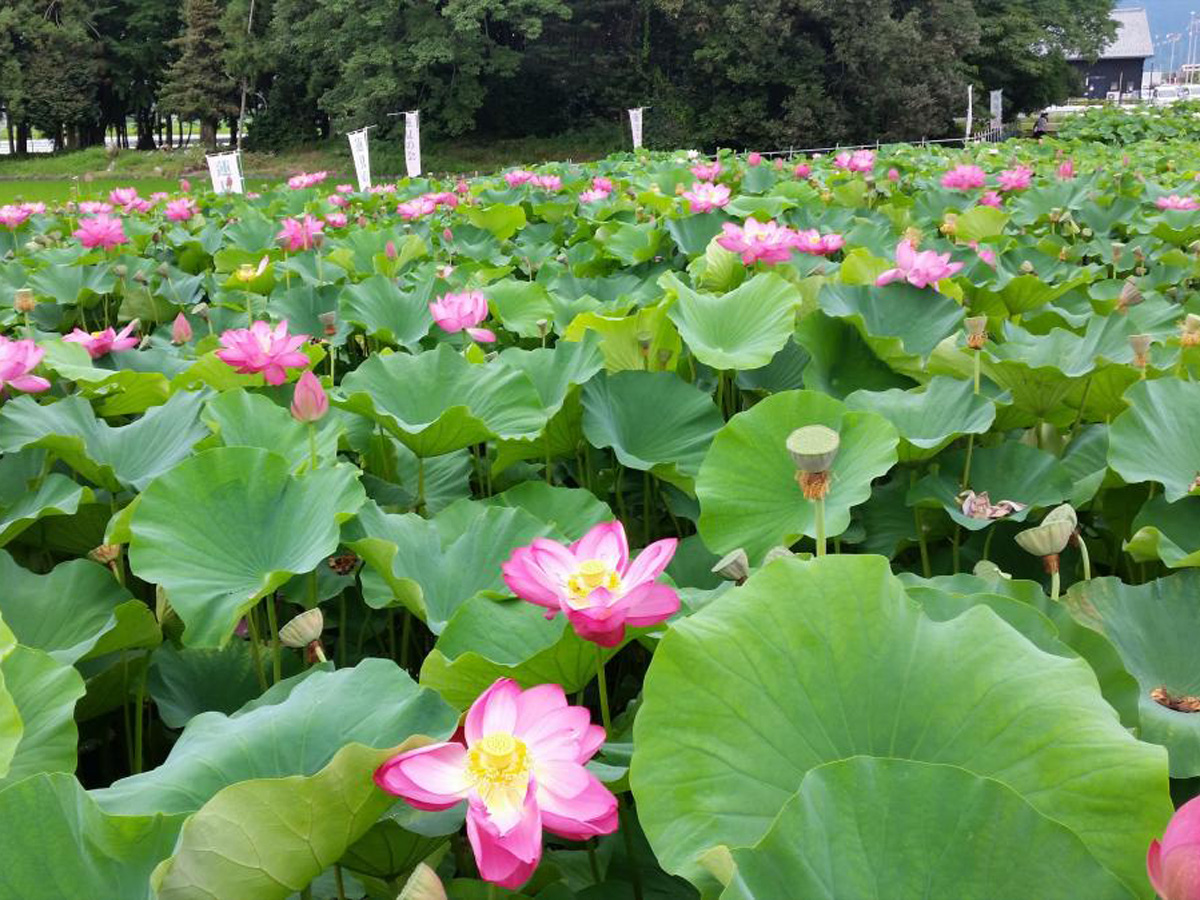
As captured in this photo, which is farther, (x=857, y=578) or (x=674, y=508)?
(x=674, y=508)

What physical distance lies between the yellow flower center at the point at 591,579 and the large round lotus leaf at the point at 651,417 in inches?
18.7

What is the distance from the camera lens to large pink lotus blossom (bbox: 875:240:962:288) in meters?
1.39

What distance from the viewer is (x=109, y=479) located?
1051mm

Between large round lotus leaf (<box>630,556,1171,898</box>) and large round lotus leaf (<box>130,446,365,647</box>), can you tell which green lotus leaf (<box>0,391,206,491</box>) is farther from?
large round lotus leaf (<box>630,556,1171,898</box>)

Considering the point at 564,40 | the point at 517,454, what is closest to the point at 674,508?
the point at 517,454

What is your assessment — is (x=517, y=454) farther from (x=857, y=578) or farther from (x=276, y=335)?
(x=857, y=578)

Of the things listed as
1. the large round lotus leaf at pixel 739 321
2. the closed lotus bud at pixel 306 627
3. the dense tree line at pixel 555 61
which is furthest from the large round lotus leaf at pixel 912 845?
the dense tree line at pixel 555 61

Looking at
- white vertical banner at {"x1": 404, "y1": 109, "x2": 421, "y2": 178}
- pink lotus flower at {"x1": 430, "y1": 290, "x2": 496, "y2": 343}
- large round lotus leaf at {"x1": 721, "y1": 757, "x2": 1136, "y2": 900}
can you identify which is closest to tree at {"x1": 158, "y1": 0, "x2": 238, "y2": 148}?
white vertical banner at {"x1": 404, "y1": 109, "x2": 421, "y2": 178}

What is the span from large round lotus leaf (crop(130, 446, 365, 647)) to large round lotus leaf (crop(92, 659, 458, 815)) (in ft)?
0.64

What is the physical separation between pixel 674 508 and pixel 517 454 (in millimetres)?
186

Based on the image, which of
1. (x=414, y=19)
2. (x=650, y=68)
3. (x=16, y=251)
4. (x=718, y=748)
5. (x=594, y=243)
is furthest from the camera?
(x=650, y=68)

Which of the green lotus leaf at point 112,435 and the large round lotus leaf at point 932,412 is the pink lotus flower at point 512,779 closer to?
the large round lotus leaf at point 932,412

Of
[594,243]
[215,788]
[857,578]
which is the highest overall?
[594,243]

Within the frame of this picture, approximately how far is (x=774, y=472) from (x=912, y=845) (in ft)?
1.82
